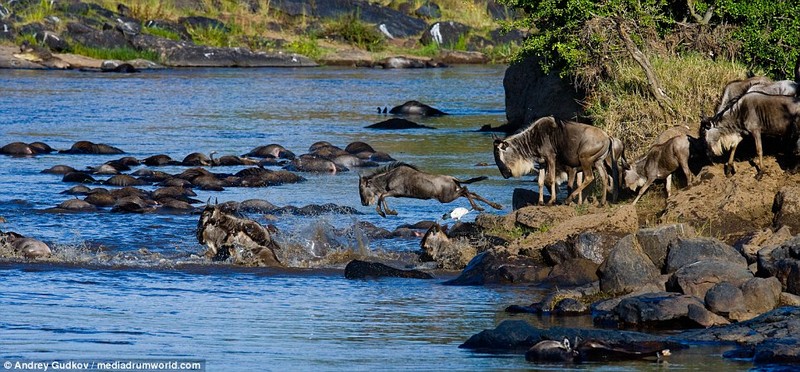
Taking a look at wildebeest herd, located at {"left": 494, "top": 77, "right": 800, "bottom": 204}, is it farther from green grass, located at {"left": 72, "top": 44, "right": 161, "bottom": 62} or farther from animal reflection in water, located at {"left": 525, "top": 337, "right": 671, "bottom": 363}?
green grass, located at {"left": 72, "top": 44, "right": 161, "bottom": 62}

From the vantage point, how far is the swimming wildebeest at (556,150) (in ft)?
48.8

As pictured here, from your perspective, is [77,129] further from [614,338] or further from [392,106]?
[614,338]

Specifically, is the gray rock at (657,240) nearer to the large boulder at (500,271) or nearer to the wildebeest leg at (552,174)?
the large boulder at (500,271)

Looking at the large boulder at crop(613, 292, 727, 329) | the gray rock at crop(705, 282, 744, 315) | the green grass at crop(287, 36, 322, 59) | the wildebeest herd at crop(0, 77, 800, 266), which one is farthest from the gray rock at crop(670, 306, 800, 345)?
the green grass at crop(287, 36, 322, 59)

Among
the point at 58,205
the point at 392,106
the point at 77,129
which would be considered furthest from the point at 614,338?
the point at 392,106

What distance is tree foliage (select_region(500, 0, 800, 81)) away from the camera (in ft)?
64.6

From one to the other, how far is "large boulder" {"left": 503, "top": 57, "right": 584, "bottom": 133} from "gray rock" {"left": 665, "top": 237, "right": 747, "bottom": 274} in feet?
33.5

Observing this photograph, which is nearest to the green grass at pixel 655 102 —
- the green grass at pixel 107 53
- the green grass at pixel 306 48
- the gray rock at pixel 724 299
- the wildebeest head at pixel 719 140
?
the wildebeest head at pixel 719 140

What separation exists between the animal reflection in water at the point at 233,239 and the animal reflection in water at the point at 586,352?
554 cm

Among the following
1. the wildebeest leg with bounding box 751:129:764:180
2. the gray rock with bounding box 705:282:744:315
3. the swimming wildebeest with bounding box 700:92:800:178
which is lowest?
the gray rock with bounding box 705:282:744:315

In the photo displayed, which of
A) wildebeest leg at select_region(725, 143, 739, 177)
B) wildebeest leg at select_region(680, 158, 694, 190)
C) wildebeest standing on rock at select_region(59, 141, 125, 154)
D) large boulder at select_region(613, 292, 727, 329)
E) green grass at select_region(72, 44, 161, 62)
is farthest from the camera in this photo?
green grass at select_region(72, 44, 161, 62)

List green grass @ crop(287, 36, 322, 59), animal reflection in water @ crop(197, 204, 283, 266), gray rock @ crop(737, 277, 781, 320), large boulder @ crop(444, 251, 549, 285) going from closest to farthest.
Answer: gray rock @ crop(737, 277, 781, 320) < large boulder @ crop(444, 251, 549, 285) < animal reflection in water @ crop(197, 204, 283, 266) < green grass @ crop(287, 36, 322, 59)

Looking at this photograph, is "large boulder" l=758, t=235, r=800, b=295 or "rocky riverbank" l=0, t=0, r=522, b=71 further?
"rocky riverbank" l=0, t=0, r=522, b=71

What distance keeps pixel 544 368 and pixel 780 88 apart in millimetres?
7684
